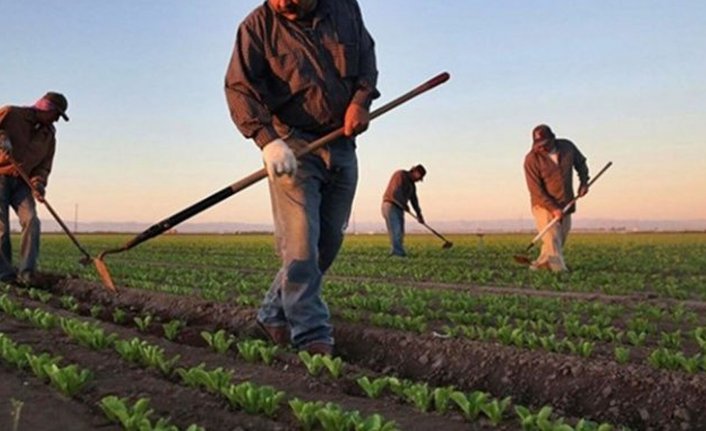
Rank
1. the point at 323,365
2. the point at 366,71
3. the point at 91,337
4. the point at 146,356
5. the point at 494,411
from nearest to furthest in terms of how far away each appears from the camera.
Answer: the point at 494,411, the point at 323,365, the point at 146,356, the point at 91,337, the point at 366,71

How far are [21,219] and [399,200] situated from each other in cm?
976

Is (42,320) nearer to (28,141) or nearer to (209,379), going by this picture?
(209,379)

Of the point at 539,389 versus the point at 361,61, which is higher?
the point at 361,61

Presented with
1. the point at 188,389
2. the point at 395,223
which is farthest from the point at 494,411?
the point at 395,223

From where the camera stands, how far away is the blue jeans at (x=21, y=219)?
930 cm

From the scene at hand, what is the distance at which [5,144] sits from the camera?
898cm

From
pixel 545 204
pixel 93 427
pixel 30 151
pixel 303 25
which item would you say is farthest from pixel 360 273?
pixel 93 427

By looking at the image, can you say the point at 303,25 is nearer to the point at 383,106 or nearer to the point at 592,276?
the point at 383,106

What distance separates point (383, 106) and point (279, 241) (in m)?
1.14

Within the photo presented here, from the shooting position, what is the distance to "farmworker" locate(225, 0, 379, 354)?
469 centimetres

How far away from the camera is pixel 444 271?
1252cm

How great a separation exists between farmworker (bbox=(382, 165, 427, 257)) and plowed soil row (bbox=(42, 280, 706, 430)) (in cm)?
1153

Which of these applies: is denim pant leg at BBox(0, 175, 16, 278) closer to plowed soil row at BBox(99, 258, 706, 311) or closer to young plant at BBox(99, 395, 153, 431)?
plowed soil row at BBox(99, 258, 706, 311)

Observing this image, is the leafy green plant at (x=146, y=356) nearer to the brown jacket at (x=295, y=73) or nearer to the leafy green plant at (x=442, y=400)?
the brown jacket at (x=295, y=73)
